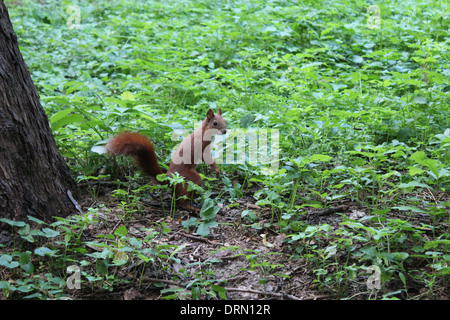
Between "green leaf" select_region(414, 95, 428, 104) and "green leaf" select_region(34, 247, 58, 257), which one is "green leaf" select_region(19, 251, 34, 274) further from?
"green leaf" select_region(414, 95, 428, 104)

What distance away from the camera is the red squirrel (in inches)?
120

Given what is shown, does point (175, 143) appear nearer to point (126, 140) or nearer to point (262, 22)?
point (126, 140)

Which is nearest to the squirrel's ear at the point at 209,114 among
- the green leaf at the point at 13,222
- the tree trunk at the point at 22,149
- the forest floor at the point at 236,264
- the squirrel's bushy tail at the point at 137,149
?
the squirrel's bushy tail at the point at 137,149

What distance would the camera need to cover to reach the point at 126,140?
3.04 m

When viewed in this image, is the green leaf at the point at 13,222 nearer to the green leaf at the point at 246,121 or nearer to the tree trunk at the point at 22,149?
the tree trunk at the point at 22,149

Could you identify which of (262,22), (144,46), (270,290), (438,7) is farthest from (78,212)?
(438,7)

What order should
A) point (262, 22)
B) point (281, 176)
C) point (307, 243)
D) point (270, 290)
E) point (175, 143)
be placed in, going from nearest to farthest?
point (270, 290), point (307, 243), point (281, 176), point (175, 143), point (262, 22)

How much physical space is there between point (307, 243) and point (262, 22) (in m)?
4.46

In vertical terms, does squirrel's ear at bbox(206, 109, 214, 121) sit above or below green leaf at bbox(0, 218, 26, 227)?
above

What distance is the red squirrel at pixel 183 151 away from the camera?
304cm

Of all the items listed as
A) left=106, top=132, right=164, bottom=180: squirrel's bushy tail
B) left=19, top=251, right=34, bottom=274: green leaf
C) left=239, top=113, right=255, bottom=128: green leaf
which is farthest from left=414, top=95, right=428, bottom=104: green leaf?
left=19, top=251, right=34, bottom=274: green leaf

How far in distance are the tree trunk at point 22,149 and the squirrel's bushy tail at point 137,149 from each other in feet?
1.28

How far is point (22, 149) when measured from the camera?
103 inches

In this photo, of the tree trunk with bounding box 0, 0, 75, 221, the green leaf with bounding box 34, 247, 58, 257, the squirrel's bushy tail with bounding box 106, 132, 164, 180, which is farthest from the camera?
the squirrel's bushy tail with bounding box 106, 132, 164, 180
